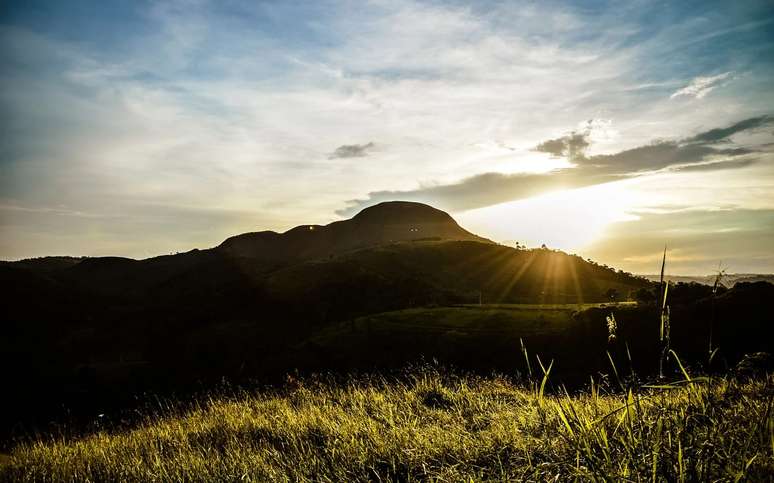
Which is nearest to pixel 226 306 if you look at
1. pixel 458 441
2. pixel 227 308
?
pixel 227 308

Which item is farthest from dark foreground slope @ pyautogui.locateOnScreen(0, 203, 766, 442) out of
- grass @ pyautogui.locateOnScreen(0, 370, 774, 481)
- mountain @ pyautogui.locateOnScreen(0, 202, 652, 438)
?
grass @ pyautogui.locateOnScreen(0, 370, 774, 481)

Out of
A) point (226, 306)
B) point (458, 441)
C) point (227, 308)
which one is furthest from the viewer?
point (226, 306)

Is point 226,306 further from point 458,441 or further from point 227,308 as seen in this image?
point 458,441

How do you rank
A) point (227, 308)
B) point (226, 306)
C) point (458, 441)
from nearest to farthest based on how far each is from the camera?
point (458, 441) → point (227, 308) → point (226, 306)

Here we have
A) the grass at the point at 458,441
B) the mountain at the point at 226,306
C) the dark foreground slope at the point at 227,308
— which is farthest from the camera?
the mountain at the point at 226,306

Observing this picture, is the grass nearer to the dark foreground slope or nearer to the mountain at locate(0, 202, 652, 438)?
the dark foreground slope

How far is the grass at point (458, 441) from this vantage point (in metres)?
2.51

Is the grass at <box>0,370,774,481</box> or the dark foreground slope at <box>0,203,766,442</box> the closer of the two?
the grass at <box>0,370,774,481</box>

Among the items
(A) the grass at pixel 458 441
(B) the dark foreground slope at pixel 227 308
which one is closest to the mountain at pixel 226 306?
(B) the dark foreground slope at pixel 227 308

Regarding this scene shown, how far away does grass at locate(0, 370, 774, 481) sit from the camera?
99.0 inches

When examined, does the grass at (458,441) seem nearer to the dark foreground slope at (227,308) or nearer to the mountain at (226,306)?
the dark foreground slope at (227,308)

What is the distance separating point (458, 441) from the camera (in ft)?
14.7

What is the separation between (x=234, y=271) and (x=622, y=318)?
177 meters

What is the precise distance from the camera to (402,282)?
14600 centimetres
